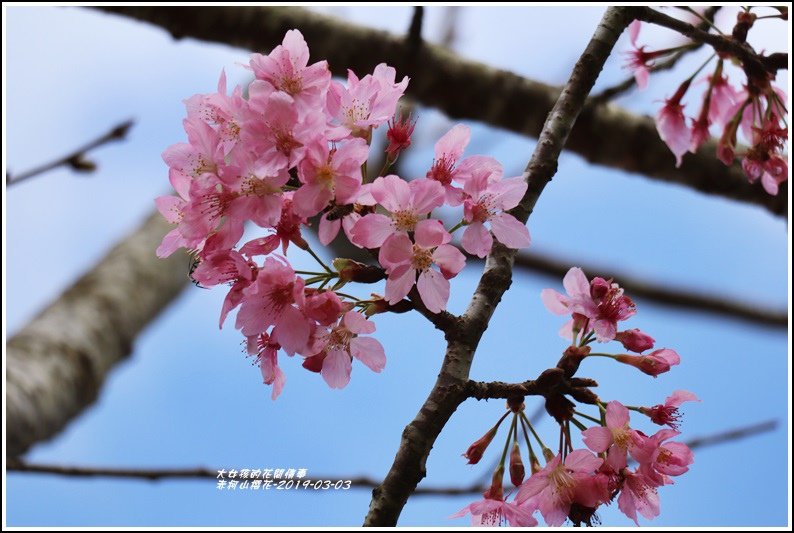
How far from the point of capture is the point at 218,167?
70 cm

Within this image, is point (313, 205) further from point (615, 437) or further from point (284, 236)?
point (615, 437)

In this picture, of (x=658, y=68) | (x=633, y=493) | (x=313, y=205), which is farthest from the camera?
(x=658, y=68)

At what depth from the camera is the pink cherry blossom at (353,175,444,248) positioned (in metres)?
0.65

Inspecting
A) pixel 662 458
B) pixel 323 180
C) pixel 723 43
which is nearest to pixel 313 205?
pixel 323 180

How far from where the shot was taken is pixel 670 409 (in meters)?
0.84

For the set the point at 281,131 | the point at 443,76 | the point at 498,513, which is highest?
the point at 281,131

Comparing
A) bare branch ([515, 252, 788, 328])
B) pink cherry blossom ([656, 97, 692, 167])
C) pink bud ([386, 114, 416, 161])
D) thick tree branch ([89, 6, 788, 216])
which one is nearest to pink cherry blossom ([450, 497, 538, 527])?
pink bud ([386, 114, 416, 161])

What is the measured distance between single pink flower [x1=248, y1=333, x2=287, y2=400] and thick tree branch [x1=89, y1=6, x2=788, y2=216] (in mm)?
1064

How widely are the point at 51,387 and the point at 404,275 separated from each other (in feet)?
2.69

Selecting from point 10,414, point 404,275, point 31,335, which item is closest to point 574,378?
point 404,275

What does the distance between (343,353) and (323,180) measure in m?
0.17

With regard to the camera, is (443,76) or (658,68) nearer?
(658,68)

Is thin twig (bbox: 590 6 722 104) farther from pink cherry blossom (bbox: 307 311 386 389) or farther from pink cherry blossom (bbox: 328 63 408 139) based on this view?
pink cherry blossom (bbox: 307 311 386 389)

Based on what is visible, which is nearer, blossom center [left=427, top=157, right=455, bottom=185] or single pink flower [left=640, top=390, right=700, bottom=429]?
blossom center [left=427, top=157, right=455, bottom=185]
